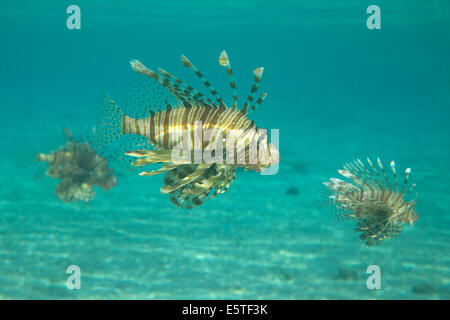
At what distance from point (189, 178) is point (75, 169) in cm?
412

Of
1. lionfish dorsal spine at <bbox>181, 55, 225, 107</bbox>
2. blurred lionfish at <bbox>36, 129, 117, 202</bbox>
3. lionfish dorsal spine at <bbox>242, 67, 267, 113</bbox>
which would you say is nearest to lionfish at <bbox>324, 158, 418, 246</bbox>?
lionfish dorsal spine at <bbox>242, 67, 267, 113</bbox>

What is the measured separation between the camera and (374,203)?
2.73 metres

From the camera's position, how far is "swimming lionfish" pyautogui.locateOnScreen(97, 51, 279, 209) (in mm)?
1896

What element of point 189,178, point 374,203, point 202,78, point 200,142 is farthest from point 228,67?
point 374,203

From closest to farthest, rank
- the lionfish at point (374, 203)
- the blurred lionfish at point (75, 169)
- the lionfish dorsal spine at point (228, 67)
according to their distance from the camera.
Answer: the lionfish dorsal spine at point (228, 67) → the lionfish at point (374, 203) → the blurred lionfish at point (75, 169)

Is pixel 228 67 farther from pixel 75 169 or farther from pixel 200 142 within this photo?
pixel 75 169

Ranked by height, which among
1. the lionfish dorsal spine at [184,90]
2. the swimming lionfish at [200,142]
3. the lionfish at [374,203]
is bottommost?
the lionfish at [374,203]

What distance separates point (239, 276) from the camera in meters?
6.36

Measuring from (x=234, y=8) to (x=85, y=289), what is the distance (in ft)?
109

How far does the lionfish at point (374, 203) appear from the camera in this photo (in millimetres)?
2680

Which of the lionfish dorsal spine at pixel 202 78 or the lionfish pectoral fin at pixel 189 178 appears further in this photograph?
the lionfish dorsal spine at pixel 202 78

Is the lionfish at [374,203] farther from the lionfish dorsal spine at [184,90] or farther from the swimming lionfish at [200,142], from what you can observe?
the lionfish dorsal spine at [184,90]

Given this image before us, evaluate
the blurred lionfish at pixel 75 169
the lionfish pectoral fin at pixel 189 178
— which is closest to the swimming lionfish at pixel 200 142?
the lionfish pectoral fin at pixel 189 178

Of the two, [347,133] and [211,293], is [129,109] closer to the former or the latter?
[211,293]
